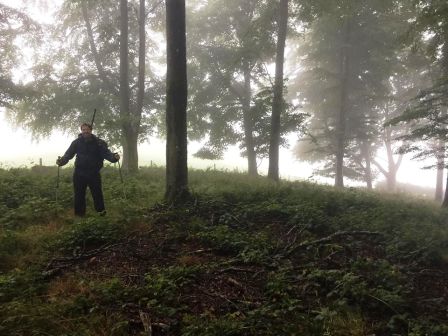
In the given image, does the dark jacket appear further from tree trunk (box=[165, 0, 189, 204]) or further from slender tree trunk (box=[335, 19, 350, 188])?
slender tree trunk (box=[335, 19, 350, 188])

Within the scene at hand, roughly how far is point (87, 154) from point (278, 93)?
799 cm

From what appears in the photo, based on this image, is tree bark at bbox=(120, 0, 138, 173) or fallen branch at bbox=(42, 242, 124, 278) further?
tree bark at bbox=(120, 0, 138, 173)

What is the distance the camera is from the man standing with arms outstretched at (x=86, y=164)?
782 centimetres

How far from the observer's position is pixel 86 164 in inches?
313

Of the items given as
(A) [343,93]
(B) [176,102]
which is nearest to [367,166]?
(A) [343,93]

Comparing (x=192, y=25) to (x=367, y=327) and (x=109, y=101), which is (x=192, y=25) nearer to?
(x=109, y=101)

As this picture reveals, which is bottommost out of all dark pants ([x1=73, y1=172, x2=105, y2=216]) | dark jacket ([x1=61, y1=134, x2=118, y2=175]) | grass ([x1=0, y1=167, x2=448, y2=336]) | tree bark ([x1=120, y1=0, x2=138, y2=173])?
grass ([x1=0, y1=167, x2=448, y2=336])

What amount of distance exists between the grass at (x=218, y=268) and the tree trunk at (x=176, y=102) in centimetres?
54

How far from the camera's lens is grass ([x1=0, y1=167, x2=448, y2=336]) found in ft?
13.5

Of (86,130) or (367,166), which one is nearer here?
(86,130)

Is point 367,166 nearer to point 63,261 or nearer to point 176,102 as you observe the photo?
point 176,102

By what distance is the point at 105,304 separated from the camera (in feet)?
14.5

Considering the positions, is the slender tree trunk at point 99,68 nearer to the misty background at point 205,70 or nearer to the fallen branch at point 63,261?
the misty background at point 205,70

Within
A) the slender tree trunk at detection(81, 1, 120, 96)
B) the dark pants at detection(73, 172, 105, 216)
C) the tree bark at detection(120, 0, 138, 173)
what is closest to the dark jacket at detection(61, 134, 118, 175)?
the dark pants at detection(73, 172, 105, 216)
